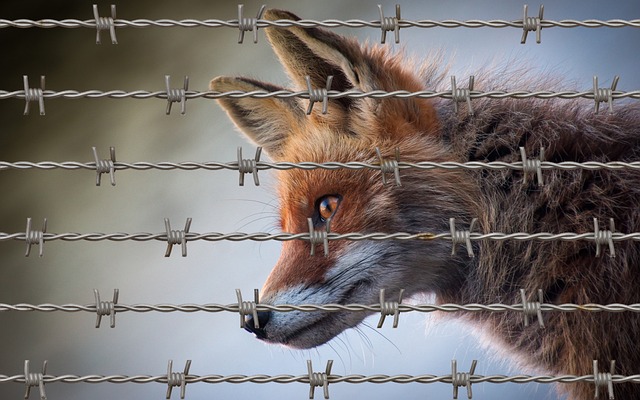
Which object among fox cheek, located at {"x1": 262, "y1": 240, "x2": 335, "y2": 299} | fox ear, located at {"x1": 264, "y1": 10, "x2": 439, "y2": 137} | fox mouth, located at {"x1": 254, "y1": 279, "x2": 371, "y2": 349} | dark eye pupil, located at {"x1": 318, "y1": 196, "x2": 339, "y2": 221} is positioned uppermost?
fox ear, located at {"x1": 264, "y1": 10, "x2": 439, "y2": 137}

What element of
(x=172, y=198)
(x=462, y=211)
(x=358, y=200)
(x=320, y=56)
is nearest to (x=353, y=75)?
(x=320, y=56)

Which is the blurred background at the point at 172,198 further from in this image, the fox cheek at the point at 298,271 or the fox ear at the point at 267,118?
the fox cheek at the point at 298,271

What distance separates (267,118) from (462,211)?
2.22 ft

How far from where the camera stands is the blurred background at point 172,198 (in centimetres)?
273

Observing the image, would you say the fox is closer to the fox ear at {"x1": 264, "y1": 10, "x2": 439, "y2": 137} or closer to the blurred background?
the fox ear at {"x1": 264, "y1": 10, "x2": 439, "y2": 137}

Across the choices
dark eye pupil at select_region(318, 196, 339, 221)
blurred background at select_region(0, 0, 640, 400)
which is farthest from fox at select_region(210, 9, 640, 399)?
blurred background at select_region(0, 0, 640, 400)

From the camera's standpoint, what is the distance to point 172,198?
2.95 metres

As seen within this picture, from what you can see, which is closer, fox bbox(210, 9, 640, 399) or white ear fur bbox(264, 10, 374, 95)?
white ear fur bbox(264, 10, 374, 95)

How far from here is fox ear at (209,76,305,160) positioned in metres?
2.43

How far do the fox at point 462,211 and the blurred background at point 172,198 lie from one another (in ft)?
1.18

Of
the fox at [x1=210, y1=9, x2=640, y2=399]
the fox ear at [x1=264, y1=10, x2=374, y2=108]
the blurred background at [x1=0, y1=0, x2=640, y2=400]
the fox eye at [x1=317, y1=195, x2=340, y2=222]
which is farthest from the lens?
the blurred background at [x1=0, y1=0, x2=640, y2=400]

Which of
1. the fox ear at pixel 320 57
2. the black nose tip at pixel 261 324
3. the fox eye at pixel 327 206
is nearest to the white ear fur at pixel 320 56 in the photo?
the fox ear at pixel 320 57

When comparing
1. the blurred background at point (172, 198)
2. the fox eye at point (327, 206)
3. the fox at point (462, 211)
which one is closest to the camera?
the fox at point (462, 211)

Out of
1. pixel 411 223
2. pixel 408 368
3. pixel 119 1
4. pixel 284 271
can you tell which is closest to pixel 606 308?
pixel 411 223
